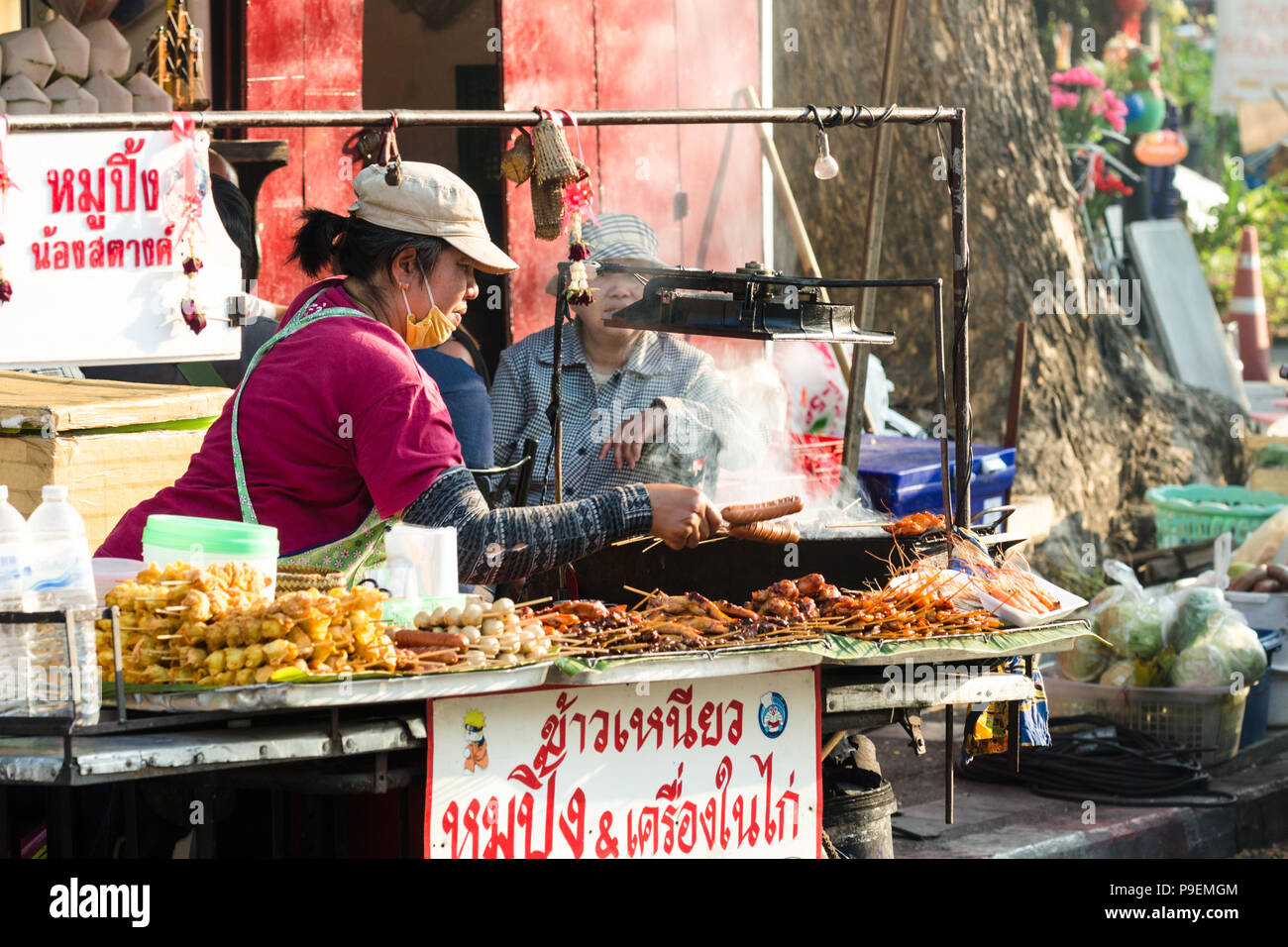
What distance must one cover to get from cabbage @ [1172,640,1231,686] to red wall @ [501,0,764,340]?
2924 millimetres

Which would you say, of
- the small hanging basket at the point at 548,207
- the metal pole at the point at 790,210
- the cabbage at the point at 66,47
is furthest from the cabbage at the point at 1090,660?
the cabbage at the point at 66,47

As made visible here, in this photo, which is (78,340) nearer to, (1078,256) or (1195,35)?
(1078,256)

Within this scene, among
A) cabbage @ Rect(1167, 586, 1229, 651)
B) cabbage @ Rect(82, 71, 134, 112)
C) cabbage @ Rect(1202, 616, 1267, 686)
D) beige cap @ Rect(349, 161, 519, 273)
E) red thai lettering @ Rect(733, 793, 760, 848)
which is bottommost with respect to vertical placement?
cabbage @ Rect(1202, 616, 1267, 686)

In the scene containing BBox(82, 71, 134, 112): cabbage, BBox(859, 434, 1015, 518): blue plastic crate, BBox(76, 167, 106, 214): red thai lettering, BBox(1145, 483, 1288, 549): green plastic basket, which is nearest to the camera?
BBox(76, 167, 106, 214): red thai lettering

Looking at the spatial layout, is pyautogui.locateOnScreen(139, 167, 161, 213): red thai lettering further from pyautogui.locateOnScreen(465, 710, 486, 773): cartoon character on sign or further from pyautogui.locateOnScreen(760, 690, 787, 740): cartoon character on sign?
pyautogui.locateOnScreen(760, 690, 787, 740): cartoon character on sign

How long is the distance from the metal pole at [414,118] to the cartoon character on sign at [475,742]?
1.36 metres

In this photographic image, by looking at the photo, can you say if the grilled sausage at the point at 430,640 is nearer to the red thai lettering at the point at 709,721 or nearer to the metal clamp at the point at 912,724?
the red thai lettering at the point at 709,721

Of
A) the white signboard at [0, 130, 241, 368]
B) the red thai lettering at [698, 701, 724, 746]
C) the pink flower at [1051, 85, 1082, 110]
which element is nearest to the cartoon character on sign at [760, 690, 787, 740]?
the red thai lettering at [698, 701, 724, 746]

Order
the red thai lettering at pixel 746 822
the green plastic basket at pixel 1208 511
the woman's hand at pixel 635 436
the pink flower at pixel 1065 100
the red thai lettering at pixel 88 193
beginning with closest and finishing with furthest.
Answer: the red thai lettering at pixel 746 822 < the red thai lettering at pixel 88 193 < the woman's hand at pixel 635 436 < the green plastic basket at pixel 1208 511 < the pink flower at pixel 1065 100

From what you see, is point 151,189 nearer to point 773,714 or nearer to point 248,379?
point 248,379

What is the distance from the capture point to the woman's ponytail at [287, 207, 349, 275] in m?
3.70

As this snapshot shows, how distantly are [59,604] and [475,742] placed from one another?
0.84 metres

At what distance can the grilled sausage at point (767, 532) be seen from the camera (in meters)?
3.97
